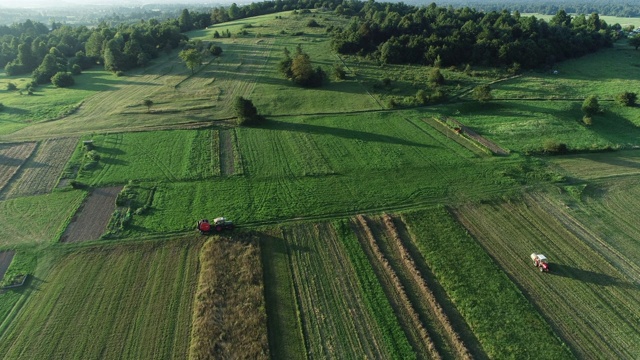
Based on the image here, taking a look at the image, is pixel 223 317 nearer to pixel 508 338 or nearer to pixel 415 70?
pixel 508 338

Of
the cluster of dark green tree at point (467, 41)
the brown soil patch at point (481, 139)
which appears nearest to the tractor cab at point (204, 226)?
the brown soil patch at point (481, 139)

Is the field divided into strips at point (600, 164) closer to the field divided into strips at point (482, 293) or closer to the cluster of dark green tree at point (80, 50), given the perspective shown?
the field divided into strips at point (482, 293)

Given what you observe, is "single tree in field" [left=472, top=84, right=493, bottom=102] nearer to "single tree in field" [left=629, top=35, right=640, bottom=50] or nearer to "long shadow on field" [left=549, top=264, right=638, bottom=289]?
"long shadow on field" [left=549, top=264, right=638, bottom=289]

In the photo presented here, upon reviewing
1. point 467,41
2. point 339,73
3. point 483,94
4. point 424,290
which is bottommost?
point 424,290

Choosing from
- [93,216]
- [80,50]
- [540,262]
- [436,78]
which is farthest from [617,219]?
[80,50]

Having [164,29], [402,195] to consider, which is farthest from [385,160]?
[164,29]

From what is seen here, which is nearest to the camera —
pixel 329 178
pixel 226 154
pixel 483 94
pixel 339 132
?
pixel 329 178

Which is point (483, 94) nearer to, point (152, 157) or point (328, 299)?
point (328, 299)
